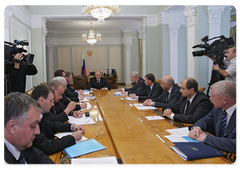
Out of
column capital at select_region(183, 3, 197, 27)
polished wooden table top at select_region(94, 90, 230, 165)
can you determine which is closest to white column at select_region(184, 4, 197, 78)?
column capital at select_region(183, 3, 197, 27)

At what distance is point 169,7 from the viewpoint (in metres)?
6.17

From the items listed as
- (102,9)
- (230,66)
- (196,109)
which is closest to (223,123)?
(196,109)

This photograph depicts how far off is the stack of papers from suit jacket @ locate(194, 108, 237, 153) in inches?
6.5

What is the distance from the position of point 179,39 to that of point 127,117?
5.17 m

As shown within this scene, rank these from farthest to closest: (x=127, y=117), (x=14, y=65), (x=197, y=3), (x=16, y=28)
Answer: (x=16, y=28) → (x=197, y=3) → (x=14, y=65) → (x=127, y=117)

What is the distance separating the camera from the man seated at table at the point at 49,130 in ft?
5.44

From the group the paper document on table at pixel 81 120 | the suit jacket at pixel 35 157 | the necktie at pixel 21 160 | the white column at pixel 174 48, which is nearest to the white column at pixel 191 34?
the white column at pixel 174 48

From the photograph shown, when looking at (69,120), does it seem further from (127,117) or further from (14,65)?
(14,65)

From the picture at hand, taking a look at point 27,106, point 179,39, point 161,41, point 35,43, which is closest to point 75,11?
point 35,43

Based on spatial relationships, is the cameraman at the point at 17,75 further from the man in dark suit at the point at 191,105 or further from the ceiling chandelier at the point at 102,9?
the man in dark suit at the point at 191,105

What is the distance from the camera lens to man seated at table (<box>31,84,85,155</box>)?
5.44ft

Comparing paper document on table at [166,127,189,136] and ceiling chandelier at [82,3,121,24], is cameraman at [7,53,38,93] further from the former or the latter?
paper document on table at [166,127,189,136]

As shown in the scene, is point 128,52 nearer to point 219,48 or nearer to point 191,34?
point 191,34

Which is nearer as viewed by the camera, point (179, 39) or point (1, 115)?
point (1, 115)
